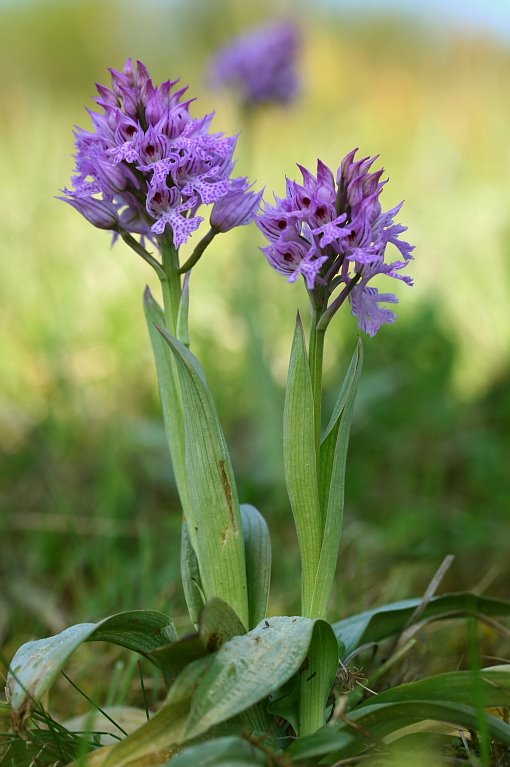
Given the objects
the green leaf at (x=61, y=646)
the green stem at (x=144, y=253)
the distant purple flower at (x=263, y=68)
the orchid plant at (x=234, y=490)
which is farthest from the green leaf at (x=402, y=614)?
the distant purple flower at (x=263, y=68)

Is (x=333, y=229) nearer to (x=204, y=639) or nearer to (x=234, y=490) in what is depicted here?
(x=234, y=490)

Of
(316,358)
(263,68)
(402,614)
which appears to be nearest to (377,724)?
(402,614)

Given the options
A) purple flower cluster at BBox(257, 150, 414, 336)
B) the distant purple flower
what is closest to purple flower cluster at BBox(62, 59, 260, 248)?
purple flower cluster at BBox(257, 150, 414, 336)

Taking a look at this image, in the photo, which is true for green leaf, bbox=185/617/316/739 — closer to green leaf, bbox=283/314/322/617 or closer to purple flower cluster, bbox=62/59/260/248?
green leaf, bbox=283/314/322/617

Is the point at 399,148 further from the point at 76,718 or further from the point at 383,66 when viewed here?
the point at 76,718

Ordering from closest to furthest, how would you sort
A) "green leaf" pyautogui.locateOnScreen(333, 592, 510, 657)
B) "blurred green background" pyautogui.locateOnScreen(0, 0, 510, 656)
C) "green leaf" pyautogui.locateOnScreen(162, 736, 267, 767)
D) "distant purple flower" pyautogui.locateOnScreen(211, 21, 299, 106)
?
1. "green leaf" pyautogui.locateOnScreen(162, 736, 267, 767)
2. "green leaf" pyautogui.locateOnScreen(333, 592, 510, 657)
3. "blurred green background" pyautogui.locateOnScreen(0, 0, 510, 656)
4. "distant purple flower" pyautogui.locateOnScreen(211, 21, 299, 106)

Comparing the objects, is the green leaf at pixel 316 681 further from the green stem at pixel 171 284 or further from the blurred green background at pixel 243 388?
the blurred green background at pixel 243 388
